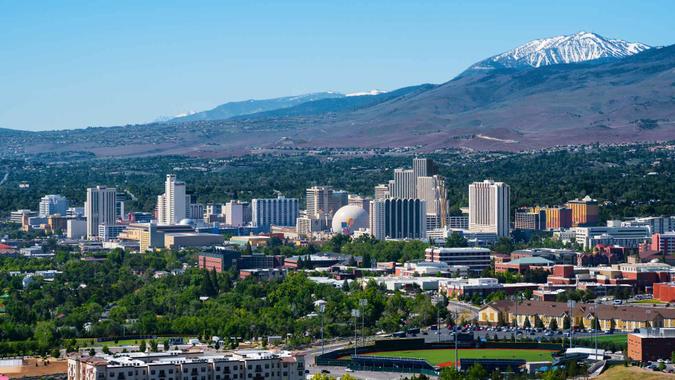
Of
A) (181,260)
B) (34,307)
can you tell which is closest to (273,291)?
(34,307)

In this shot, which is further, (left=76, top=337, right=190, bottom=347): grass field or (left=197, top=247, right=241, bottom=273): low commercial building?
(left=197, top=247, right=241, bottom=273): low commercial building

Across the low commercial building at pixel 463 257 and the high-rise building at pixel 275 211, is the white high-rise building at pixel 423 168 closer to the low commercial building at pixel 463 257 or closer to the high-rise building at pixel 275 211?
the high-rise building at pixel 275 211

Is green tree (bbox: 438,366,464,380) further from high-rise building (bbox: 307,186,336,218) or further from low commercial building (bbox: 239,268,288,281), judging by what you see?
high-rise building (bbox: 307,186,336,218)

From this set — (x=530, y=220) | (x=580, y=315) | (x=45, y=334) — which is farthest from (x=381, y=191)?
(x=45, y=334)

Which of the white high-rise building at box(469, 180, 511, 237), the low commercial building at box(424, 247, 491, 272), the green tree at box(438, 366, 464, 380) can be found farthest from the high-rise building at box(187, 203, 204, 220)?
the green tree at box(438, 366, 464, 380)

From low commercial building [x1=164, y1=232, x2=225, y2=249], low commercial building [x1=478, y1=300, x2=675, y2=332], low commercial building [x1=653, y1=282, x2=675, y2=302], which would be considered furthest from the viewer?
low commercial building [x1=164, y1=232, x2=225, y2=249]

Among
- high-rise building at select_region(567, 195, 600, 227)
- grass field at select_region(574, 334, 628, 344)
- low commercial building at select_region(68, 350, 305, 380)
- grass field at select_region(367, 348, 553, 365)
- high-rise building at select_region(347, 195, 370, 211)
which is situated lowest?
grass field at select_region(367, 348, 553, 365)
